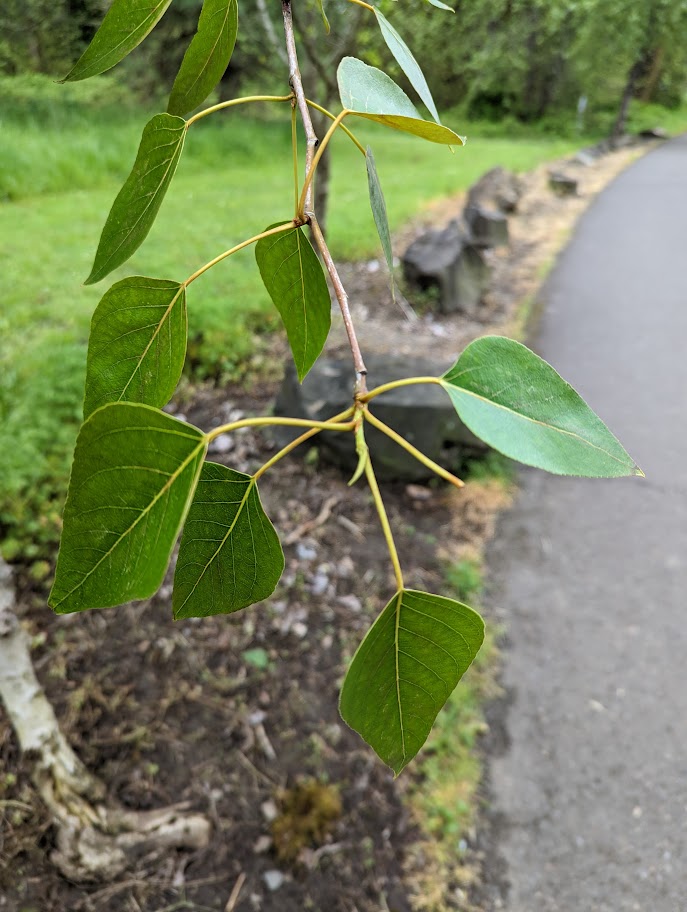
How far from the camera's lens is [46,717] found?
143 centimetres

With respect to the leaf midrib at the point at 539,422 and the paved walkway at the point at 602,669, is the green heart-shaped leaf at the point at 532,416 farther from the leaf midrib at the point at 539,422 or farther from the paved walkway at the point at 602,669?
the paved walkway at the point at 602,669

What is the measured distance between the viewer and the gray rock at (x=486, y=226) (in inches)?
220

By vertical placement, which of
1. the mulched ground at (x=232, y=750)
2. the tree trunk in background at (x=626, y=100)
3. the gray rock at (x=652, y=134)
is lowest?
the mulched ground at (x=232, y=750)

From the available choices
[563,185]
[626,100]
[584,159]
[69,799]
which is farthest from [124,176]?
[626,100]

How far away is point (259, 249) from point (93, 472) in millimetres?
268

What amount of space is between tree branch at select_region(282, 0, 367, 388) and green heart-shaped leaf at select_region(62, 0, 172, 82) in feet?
0.32

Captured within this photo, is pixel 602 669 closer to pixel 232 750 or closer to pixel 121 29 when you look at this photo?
pixel 232 750

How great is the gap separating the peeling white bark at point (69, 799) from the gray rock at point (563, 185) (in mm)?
8662

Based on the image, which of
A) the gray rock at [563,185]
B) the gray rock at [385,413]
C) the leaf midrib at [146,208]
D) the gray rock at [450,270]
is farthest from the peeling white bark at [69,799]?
the gray rock at [563,185]

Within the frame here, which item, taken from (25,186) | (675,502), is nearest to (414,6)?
(25,186)

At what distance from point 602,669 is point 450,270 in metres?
2.76

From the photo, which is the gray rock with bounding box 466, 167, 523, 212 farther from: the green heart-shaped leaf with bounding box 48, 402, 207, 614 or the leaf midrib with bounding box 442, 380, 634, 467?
the green heart-shaped leaf with bounding box 48, 402, 207, 614

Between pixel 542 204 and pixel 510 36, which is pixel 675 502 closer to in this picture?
pixel 542 204

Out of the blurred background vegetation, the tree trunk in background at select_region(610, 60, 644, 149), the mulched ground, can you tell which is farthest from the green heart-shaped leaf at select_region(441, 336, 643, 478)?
the tree trunk in background at select_region(610, 60, 644, 149)
